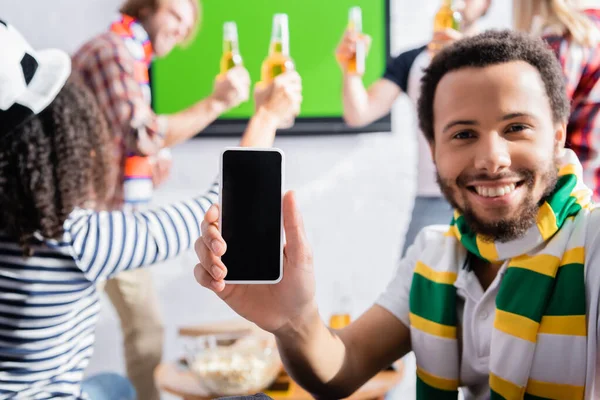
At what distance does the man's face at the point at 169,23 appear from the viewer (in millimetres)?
2084

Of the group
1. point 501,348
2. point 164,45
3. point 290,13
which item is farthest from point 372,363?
point 290,13

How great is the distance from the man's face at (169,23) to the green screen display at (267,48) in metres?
0.30

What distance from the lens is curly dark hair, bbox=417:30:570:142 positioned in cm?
92

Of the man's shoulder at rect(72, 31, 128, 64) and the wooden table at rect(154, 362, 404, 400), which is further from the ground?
the man's shoulder at rect(72, 31, 128, 64)

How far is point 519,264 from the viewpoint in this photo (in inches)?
35.4

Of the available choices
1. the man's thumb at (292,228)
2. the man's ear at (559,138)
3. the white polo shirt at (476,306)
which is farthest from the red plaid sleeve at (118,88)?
the man's ear at (559,138)

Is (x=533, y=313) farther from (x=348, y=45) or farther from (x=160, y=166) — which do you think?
(x=160, y=166)

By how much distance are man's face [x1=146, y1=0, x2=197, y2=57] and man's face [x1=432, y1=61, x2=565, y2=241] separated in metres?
1.39

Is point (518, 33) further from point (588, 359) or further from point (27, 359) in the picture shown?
point (27, 359)

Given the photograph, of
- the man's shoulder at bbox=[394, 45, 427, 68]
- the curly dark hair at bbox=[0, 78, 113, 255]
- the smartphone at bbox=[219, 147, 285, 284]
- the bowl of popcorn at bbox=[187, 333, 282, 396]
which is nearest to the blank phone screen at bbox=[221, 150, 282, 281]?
the smartphone at bbox=[219, 147, 285, 284]

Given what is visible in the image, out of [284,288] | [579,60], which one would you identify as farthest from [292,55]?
[284,288]

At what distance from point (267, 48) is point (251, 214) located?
1805 mm

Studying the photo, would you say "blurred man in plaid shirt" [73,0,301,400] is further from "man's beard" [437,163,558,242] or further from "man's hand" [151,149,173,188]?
"man's beard" [437,163,558,242]

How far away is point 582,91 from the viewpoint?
58.6 inches
